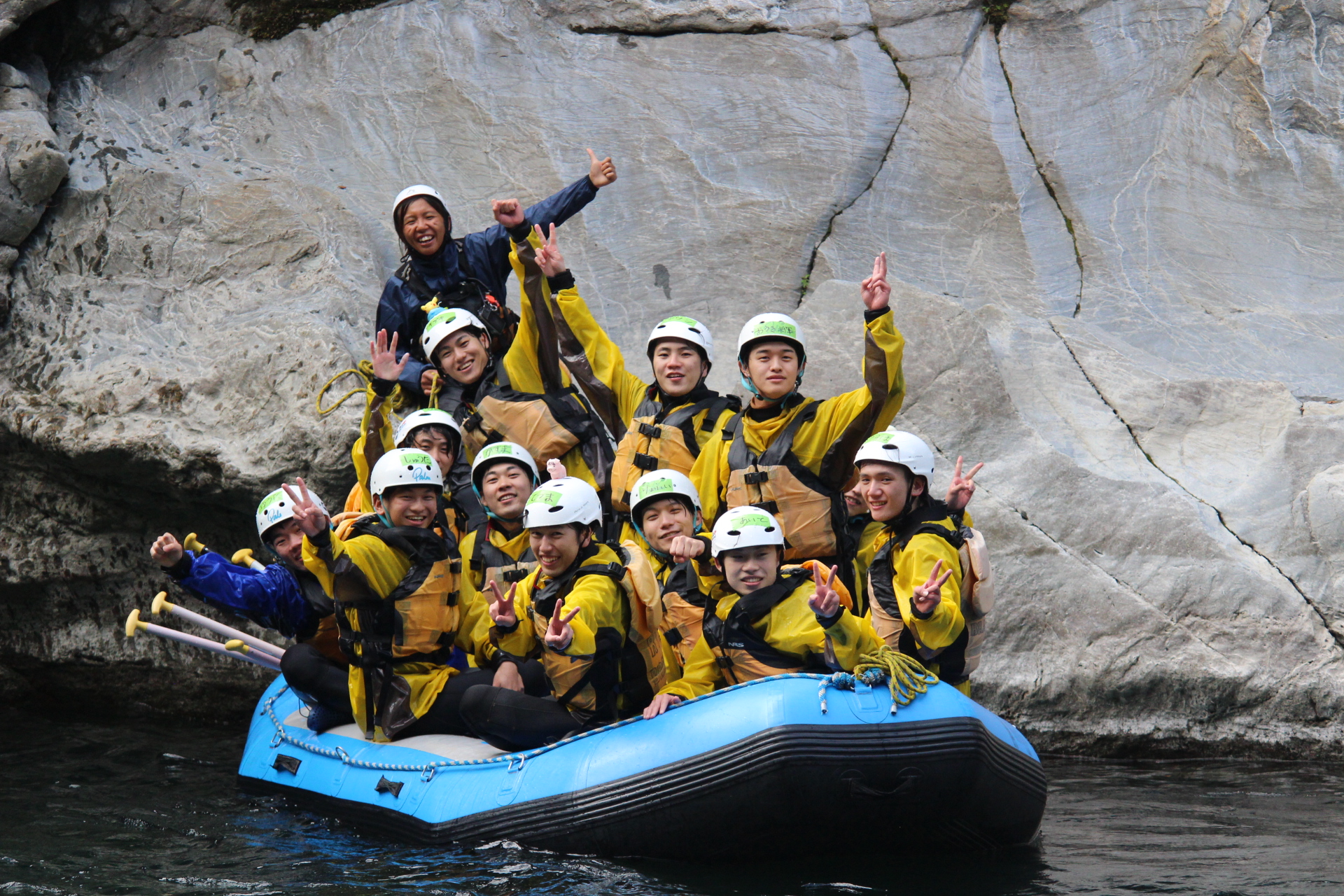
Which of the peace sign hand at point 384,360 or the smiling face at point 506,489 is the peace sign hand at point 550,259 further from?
the smiling face at point 506,489

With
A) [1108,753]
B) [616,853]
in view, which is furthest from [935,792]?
[1108,753]

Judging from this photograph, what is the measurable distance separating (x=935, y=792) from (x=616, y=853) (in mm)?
1263

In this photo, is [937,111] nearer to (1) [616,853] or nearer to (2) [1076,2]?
(2) [1076,2]

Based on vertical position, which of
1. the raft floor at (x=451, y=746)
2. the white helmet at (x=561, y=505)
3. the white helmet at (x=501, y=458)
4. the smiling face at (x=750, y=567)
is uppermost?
the white helmet at (x=501, y=458)

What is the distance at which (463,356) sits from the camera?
689 cm

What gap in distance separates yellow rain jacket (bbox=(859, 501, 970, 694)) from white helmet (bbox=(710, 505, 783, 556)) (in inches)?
20.8

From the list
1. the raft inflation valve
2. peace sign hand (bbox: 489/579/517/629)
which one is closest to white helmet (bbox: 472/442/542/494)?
peace sign hand (bbox: 489/579/517/629)

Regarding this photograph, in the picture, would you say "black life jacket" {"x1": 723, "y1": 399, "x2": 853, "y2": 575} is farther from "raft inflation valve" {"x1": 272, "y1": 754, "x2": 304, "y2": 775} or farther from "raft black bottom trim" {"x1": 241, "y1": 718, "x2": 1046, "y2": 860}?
"raft inflation valve" {"x1": 272, "y1": 754, "x2": 304, "y2": 775}

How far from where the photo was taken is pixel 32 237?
892 cm

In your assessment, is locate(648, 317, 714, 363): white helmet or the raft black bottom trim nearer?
the raft black bottom trim

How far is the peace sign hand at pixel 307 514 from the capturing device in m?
5.20

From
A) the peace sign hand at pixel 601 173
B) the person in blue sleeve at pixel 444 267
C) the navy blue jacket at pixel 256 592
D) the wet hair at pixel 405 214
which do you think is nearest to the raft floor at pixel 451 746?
the navy blue jacket at pixel 256 592

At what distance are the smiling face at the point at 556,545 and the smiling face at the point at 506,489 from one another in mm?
642

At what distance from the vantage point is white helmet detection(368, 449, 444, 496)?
5758 millimetres
